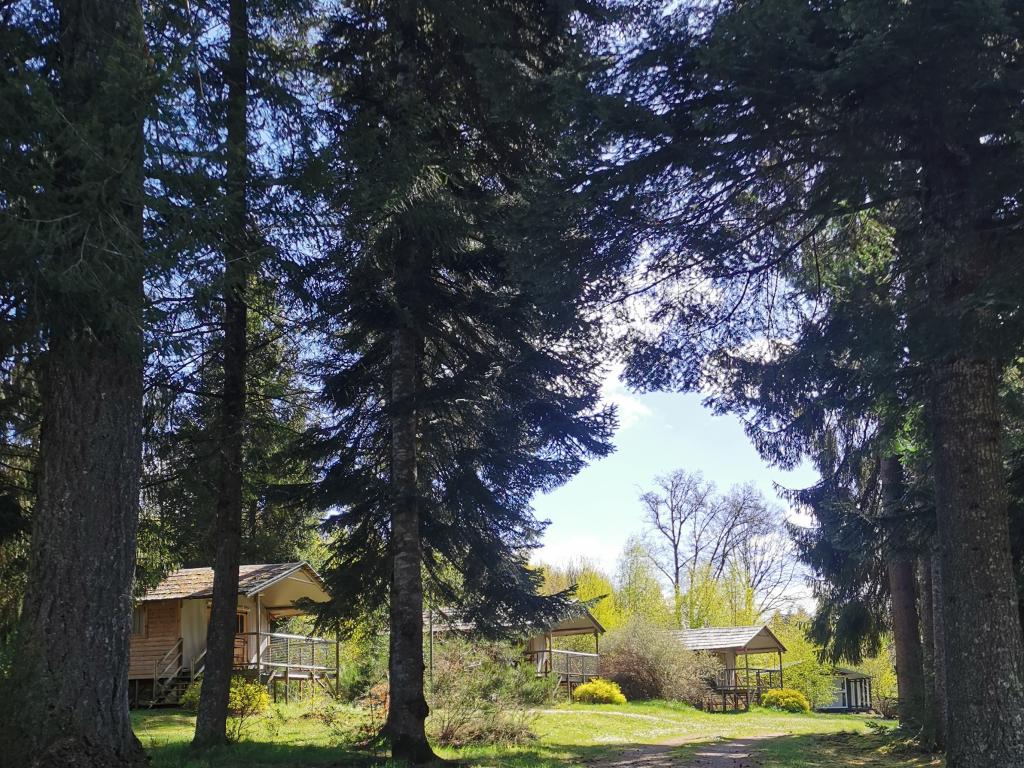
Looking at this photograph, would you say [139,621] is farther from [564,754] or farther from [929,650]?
[929,650]

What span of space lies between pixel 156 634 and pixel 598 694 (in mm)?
15565

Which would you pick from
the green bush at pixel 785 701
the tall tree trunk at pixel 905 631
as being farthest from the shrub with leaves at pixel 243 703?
the green bush at pixel 785 701

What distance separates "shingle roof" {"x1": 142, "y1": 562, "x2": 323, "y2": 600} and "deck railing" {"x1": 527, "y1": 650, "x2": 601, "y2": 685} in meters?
11.8

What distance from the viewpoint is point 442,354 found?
13.7 metres

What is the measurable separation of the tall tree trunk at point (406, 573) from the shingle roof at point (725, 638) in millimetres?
29453

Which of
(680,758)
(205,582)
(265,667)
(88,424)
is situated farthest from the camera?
(205,582)

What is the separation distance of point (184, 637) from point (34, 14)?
22.7 meters

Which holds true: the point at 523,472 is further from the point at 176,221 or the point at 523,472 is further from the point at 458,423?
the point at 176,221

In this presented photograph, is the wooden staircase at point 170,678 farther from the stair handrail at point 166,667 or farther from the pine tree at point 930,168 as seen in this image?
the pine tree at point 930,168

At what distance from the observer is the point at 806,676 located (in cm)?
4372

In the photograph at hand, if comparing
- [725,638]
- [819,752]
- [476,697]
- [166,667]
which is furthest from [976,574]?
[725,638]

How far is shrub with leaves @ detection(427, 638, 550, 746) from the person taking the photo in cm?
1478

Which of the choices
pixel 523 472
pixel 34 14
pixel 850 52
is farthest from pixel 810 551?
pixel 34 14

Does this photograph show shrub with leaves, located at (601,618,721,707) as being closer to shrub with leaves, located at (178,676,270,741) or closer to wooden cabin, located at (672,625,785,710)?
wooden cabin, located at (672,625,785,710)
